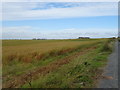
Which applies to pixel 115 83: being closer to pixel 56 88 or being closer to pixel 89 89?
pixel 89 89

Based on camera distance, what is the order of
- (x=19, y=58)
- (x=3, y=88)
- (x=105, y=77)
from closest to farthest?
(x=3, y=88) → (x=105, y=77) → (x=19, y=58)

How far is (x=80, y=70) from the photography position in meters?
9.38

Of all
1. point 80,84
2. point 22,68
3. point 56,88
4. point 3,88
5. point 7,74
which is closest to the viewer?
point 56,88

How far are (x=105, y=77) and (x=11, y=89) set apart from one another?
3.72 m

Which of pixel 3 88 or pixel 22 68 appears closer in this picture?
pixel 3 88

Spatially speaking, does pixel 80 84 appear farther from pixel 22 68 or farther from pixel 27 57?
pixel 27 57

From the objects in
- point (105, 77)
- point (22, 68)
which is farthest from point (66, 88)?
point (22, 68)

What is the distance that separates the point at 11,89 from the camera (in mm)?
7297

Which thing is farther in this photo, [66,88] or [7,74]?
[7,74]

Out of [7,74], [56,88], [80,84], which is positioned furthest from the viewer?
[7,74]

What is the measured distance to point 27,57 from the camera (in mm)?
15102

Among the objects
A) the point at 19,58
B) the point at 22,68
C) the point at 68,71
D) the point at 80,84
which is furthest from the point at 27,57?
the point at 80,84

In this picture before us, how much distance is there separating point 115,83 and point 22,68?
6161 millimetres

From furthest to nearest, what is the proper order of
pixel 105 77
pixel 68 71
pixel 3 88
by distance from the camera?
pixel 68 71, pixel 105 77, pixel 3 88
